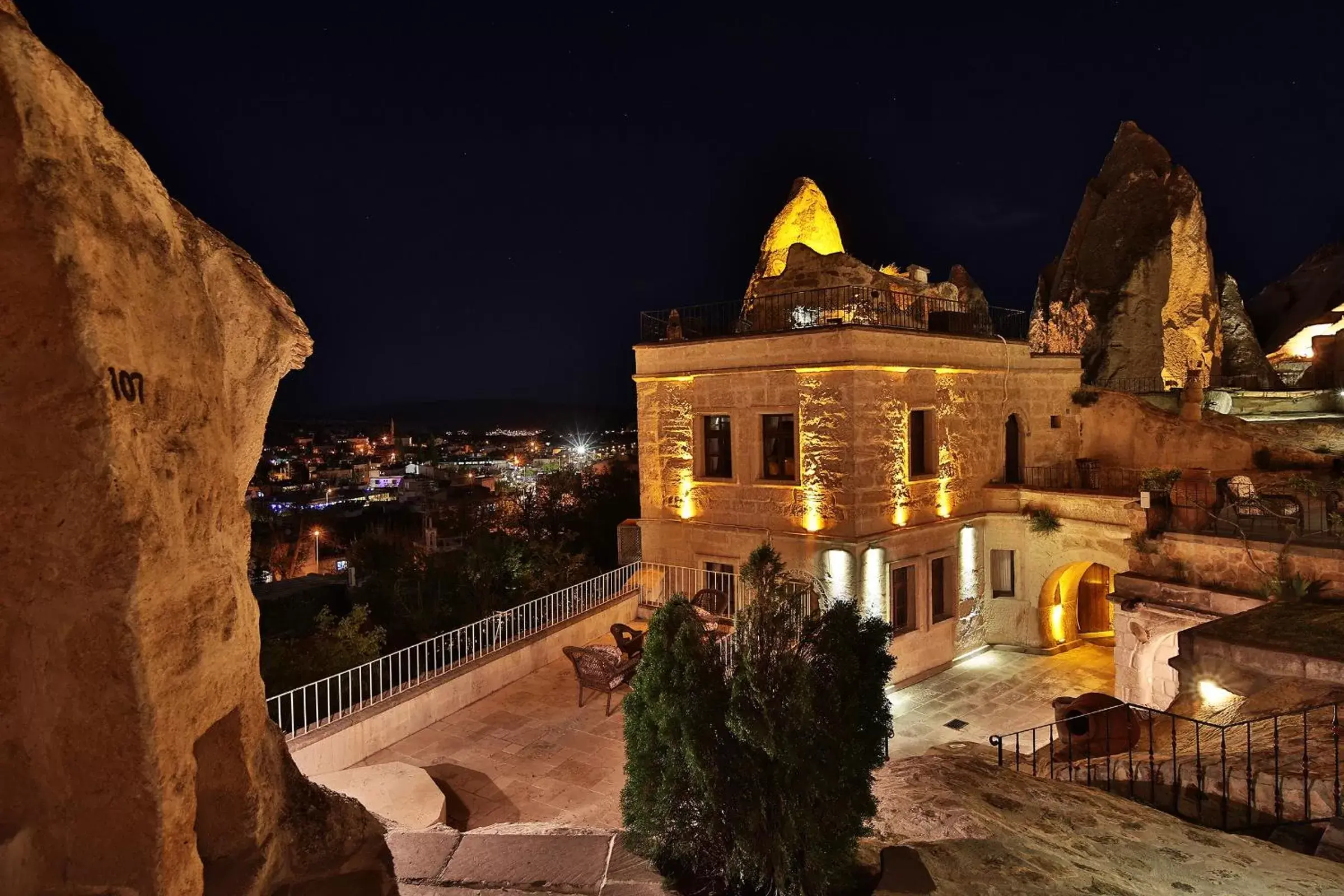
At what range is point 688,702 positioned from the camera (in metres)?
4.94

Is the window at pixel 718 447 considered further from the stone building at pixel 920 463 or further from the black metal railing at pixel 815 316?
the black metal railing at pixel 815 316

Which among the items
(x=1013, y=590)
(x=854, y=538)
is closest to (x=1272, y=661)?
(x=854, y=538)

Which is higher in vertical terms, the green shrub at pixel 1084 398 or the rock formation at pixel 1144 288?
the rock formation at pixel 1144 288

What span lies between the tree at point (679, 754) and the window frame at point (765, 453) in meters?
10.6

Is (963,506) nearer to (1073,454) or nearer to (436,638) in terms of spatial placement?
(1073,454)

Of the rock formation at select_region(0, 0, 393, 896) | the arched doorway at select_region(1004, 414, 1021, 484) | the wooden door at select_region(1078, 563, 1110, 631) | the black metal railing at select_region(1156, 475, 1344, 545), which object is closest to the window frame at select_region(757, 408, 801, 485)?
the arched doorway at select_region(1004, 414, 1021, 484)

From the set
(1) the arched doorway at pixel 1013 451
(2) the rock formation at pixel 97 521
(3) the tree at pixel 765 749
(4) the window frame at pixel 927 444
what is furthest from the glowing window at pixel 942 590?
(2) the rock formation at pixel 97 521

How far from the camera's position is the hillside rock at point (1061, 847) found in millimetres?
5594

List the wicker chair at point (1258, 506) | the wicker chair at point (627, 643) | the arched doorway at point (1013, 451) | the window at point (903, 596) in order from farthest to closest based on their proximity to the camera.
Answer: the arched doorway at point (1013, 451), the window at point (903, 596), the wicker chair at point (1258, 506), the wicker chair at point (627, 643)

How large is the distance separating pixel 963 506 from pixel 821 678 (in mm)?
13876

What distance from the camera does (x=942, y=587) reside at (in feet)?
56.3

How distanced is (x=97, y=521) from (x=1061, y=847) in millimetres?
→ 7159

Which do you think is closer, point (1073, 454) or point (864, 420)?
point (864, 420)

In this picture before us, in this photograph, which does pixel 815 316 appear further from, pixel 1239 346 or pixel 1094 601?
pixel 1239 346
